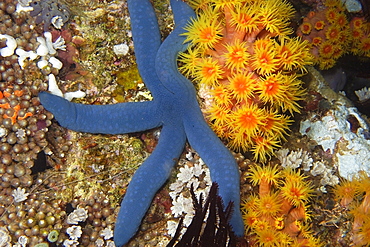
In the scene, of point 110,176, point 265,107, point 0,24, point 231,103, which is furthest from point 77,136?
point 265,107

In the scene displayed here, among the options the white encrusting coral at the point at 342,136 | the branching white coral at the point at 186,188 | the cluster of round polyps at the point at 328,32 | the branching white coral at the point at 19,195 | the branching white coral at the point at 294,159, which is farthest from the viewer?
the cluster of round polyps at the point at 328,32

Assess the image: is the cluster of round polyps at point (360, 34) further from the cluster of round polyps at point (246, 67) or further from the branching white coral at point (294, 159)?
the branching white coral at point (294, 159)

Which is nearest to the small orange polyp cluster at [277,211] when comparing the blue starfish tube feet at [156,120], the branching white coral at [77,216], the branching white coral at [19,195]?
the blue starfish tube feet at [156,120]

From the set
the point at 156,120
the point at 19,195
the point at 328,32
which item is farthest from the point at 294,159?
the point at 19,195

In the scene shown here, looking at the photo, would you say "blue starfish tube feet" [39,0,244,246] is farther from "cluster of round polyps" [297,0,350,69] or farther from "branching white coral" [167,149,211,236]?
"cluster of round polyps" [297,0,350,69]

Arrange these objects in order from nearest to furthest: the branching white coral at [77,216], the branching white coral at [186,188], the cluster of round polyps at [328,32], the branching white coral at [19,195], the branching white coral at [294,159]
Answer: the branching white coral at [19,195], the branching white coral at [77,216], the branching white coral at [186,188], the branching white coral at [294,159], the cluster of round polyps at [328,32]

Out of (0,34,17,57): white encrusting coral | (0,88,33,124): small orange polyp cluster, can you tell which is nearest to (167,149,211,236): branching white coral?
(0,88,33,124): small orange polyp cluster

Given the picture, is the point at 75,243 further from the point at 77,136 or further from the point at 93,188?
the point at 77,136
